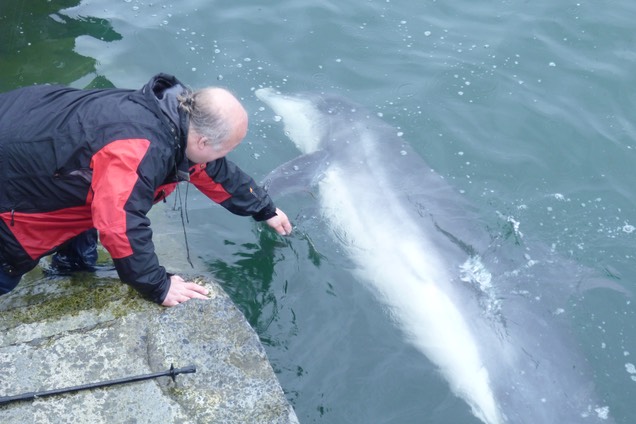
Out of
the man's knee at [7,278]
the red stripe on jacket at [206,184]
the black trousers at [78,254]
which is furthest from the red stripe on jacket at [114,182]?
the black trousers at [78,254]

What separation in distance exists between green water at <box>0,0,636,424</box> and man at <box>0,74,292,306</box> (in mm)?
1667

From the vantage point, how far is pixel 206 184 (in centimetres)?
520

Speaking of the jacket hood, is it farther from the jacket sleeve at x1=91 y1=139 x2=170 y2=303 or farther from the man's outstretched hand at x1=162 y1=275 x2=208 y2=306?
the man's outstretched hand at x1=162 y1=275 x2=208 y2=306

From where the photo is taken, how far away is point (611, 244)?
6629 millimetres

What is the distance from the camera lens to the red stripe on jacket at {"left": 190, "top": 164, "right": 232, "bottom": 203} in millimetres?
4992

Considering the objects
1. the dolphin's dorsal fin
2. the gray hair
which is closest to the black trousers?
the gray hair

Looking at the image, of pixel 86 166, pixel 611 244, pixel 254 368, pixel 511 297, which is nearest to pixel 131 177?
pixel 86 166

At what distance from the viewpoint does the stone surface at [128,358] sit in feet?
13.2

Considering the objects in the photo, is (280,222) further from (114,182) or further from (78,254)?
(114,182)

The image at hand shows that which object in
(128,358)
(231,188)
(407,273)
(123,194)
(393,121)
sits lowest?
(407,273)

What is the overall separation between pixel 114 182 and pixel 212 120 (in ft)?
2.33

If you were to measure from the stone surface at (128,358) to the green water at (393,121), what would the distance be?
0.90 meters

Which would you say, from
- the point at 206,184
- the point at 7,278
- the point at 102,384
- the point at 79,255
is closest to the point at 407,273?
the point at 206,184

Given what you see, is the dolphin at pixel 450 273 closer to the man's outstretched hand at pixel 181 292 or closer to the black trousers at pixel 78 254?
the man's outstretched hand at pixel 181 292
